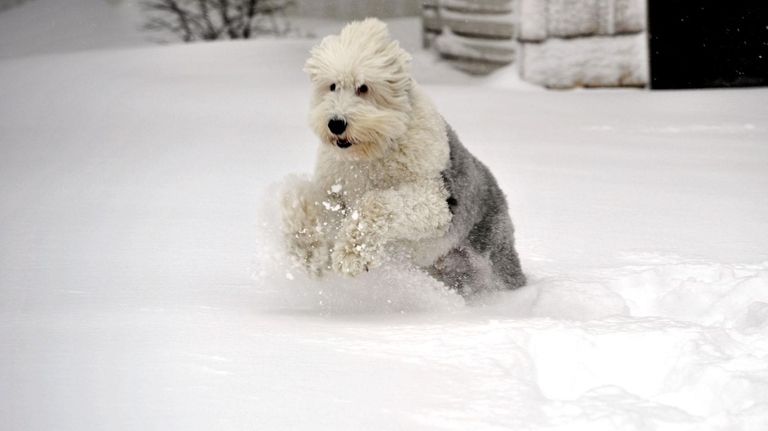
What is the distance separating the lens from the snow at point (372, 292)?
2.27 m

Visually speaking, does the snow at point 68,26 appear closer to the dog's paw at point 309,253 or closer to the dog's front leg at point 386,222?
the dog's paw at point 309,253

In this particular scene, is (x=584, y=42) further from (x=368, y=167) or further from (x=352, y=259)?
(x=352, y=259)

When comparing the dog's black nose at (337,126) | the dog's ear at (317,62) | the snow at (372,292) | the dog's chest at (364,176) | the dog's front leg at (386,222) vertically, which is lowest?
the snow at (372,292)

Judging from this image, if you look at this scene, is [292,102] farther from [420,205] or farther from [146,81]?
[420,205]

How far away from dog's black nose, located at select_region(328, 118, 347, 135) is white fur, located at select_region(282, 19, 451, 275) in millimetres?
17

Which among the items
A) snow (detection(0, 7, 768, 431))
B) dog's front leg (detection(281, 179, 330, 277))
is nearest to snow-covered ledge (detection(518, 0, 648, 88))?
snow (detection(0, 7, 768, 431))

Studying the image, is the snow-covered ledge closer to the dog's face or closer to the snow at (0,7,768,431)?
the snow at (0,7,768,431)

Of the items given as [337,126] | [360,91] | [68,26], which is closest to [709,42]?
[360,91]

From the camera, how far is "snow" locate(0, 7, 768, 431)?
227cm

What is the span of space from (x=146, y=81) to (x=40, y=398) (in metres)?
6.80

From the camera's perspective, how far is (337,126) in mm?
3123

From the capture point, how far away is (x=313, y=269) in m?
3.34

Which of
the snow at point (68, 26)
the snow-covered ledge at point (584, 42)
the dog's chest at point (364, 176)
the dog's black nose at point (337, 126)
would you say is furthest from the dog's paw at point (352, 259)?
the snow at point (68, 26)

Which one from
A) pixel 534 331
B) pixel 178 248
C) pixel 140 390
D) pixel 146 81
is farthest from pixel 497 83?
pixel 140 390
